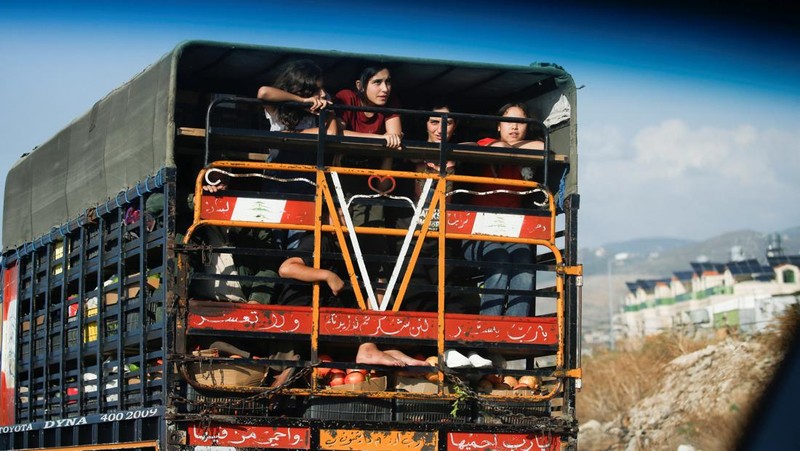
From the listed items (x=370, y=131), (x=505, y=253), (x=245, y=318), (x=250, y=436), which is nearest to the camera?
(x=250, y=436)

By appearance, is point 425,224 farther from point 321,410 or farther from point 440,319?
point 321,410

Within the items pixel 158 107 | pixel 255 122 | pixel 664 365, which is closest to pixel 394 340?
pixel 158 107

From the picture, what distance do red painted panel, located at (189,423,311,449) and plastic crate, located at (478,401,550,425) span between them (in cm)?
109

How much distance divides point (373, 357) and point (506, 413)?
87 cm

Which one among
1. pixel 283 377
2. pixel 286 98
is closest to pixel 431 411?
pixel 283 377

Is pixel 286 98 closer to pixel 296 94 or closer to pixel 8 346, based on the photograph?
pixel 296 94

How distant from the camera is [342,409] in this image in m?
7.72

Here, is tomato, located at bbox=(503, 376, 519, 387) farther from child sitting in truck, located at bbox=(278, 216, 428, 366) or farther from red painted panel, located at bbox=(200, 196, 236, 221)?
red painted panel, located at bbox=(200, 196, 236, 221)

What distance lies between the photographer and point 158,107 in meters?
8.16

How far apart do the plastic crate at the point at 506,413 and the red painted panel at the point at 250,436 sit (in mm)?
1089

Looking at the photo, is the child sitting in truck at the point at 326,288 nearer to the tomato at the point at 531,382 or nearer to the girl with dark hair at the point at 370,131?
the girl with dark hair at the point at 370,131

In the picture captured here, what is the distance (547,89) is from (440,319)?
2128 millimetres

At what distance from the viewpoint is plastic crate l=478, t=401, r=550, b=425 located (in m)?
7.99

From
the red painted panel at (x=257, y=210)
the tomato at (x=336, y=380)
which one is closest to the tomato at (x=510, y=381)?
the tomato at (x=336, y=380)
